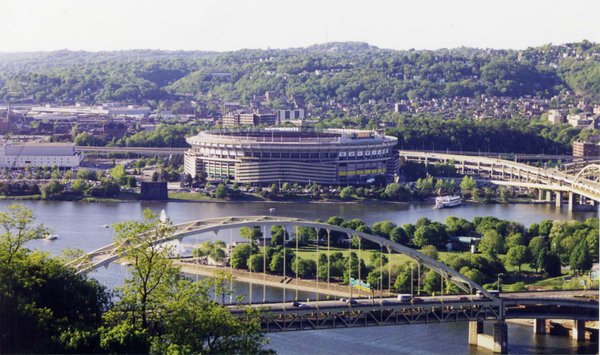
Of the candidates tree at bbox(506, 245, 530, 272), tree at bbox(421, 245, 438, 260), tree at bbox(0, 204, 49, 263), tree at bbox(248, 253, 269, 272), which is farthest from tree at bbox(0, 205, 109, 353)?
tree at bbox(506, 245, 530, 272)

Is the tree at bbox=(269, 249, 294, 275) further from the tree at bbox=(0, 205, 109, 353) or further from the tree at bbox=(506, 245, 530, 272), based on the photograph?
the tree at bbox=(0, 205, 109, 353)

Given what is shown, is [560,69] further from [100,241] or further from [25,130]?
[100,241]

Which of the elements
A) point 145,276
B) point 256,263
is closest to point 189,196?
point 256,263

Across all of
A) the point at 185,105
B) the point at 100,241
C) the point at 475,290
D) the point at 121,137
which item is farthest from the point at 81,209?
the point at 185,105

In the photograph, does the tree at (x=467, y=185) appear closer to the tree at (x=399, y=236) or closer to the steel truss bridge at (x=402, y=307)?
the tree at (x=399, y=236)

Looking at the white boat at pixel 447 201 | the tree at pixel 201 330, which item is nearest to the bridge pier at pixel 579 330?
the tree at pixel 201 330

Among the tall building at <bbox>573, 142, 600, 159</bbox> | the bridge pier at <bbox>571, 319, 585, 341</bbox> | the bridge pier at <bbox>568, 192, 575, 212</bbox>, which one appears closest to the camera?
the bridge pier at <bbox>571, 319, 585, 341</bbox>
